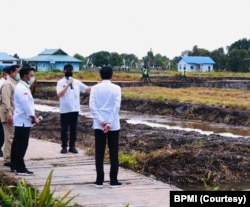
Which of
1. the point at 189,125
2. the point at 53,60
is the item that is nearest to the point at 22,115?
the point at 189,125

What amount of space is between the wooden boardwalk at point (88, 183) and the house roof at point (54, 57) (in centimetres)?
7492

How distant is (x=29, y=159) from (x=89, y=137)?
4324mm

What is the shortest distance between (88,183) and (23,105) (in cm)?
163

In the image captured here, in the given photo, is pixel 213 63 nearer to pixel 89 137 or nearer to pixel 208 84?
pixel 208 84

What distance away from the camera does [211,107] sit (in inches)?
1024

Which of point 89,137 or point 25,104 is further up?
point 25,104

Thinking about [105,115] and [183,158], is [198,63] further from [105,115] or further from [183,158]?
[105,115]

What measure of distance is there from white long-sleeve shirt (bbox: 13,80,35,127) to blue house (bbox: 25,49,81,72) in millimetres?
75784

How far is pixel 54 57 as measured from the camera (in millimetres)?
87250

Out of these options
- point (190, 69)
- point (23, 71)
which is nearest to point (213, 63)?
point (190, 69)

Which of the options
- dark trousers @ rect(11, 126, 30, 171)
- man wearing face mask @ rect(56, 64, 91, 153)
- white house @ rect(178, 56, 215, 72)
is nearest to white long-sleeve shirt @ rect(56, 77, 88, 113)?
man wearing face mask @ rect(56, 64, 91, 153)

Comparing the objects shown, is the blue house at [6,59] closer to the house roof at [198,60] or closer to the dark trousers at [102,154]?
the house roof at [198,60]

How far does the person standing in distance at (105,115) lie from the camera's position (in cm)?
823

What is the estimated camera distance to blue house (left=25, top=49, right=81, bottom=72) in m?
85.8
